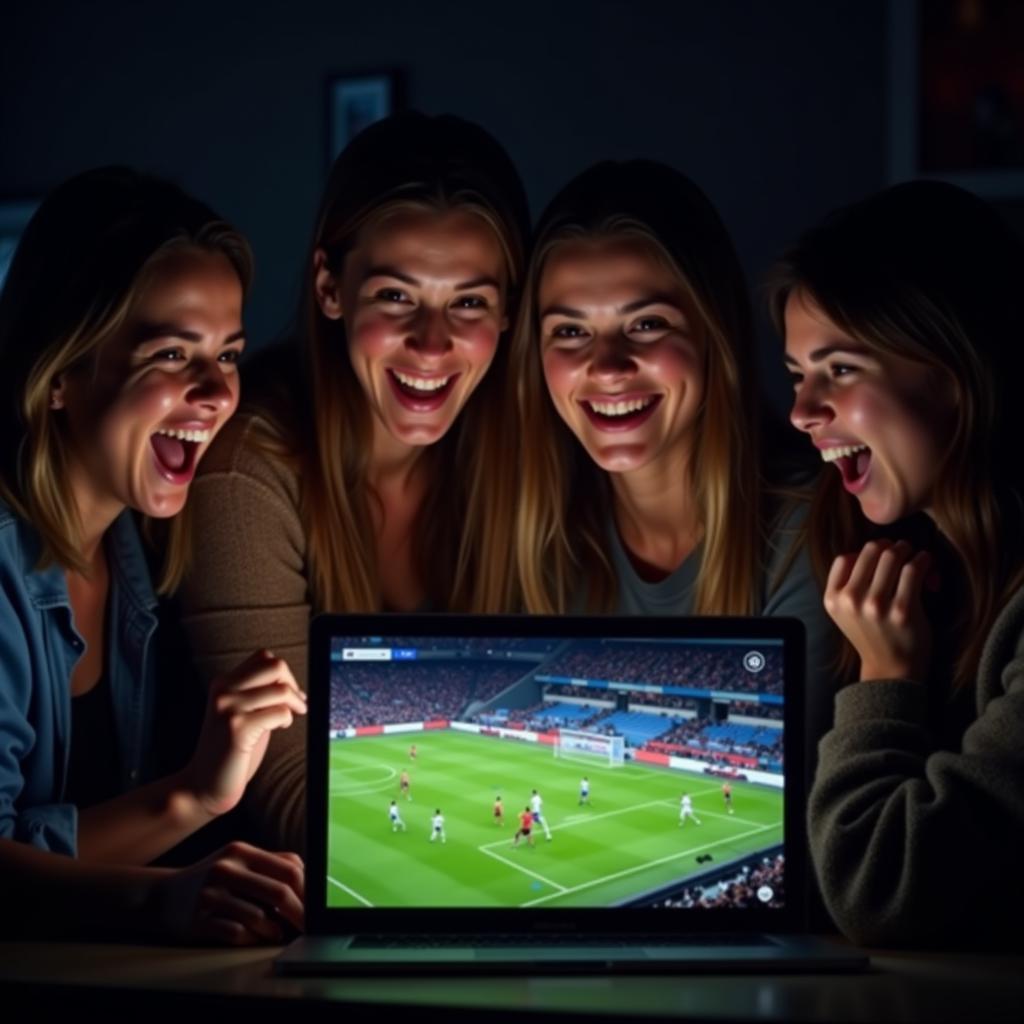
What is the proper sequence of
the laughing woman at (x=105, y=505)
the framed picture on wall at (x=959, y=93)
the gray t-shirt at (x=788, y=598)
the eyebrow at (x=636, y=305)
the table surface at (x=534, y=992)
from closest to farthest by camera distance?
the table surface at (x=534, y=992)
the laughing woman at (x=105, y=505)
the gray t-shirt at (x=788, y=598)
the eyebrow at (x=636, y=305)
the framed picture on wall at (x=959, y=93)

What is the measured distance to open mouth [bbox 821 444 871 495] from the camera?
1.84m

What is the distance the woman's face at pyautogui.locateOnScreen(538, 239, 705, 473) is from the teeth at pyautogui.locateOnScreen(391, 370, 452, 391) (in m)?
Answer: 0.16

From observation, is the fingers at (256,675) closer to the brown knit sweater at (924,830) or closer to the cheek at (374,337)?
the cheek at (374,337)

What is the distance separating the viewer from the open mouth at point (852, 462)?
6.04 ft

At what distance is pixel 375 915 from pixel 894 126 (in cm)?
232

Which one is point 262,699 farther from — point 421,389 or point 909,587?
point 909,587

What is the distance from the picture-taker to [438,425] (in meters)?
2.12

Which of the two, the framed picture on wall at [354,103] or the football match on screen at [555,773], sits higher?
the framed picture on wall at [354,103]

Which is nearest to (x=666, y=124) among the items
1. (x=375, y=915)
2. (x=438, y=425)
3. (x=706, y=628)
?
(x=438, y=425)

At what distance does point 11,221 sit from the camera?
4.05m

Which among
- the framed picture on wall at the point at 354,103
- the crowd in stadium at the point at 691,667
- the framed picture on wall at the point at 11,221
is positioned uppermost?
the framed picture on wall at the point at 354,103

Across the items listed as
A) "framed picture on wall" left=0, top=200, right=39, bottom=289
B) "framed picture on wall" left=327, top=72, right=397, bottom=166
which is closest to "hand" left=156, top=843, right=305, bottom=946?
"framed picture on wall" left=327, top=72, right=397, bottom=166

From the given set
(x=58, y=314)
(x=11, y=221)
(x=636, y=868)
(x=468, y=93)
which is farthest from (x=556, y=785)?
(x=11, y=221)

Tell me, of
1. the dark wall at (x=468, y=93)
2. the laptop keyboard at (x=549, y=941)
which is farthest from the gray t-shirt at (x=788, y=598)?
the dark wall at (x=468, y=93)
